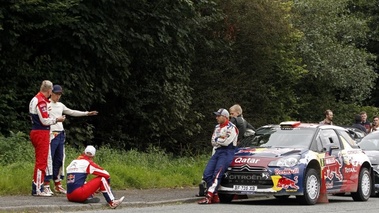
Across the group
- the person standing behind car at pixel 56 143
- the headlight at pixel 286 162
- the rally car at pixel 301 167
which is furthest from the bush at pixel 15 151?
the headlight at pixel 286 162

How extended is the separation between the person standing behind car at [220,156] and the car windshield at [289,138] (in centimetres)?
89

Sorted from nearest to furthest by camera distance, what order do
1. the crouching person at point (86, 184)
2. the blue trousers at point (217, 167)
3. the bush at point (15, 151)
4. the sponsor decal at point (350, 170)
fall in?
the crouching person at point (86, 184) < the blue trousers at point (217, 167) < the sponsor decal at point (350, 170) < the bush at point (15, 151)

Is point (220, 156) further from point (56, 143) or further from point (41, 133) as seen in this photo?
point (41, 133)

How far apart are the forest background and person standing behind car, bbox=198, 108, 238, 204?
723 cm

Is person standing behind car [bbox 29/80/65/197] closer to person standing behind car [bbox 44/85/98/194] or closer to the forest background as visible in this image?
person standing behind car [bbox 44/85/98/194]

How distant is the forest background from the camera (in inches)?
999

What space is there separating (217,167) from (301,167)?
5.66 ft

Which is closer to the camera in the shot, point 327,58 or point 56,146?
point 56,146

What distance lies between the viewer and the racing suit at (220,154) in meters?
18.1

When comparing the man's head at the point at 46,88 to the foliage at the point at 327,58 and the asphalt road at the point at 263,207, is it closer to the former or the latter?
the asphalt road at the point at 263,207

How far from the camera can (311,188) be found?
18078mm

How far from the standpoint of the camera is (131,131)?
1196 inches

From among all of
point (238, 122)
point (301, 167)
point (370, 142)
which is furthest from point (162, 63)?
point (301, 167)

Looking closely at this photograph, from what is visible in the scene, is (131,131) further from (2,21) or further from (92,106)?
(2,21)
